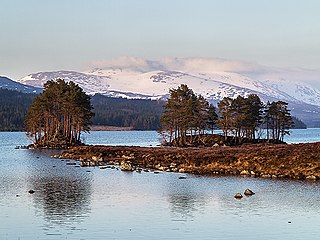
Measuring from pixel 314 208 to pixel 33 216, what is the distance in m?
19.9

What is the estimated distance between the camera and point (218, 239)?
3400cm

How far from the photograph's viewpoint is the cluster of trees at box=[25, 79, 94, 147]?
427 feet

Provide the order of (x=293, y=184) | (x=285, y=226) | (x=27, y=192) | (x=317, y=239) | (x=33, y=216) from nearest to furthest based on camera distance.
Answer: (x=317, y=239) < (x=285, y=226) < (x=33, y=216) < (x=27, y=192) < (x=293, y=184)

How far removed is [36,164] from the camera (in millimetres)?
85875

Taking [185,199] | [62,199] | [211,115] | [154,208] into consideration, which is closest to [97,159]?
[62,199]

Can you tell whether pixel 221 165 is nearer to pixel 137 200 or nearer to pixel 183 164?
pixel 183 164

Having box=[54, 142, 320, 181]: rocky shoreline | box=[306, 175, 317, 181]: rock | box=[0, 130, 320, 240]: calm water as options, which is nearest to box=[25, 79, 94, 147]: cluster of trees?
box=[54, 142, 320, 181]: rocky shoreline

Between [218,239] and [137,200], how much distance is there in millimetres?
15438

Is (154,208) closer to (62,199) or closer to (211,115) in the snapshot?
(62,199)

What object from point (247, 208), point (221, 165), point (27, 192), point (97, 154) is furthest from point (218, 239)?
point (97, 154)

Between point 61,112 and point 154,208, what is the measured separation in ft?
312

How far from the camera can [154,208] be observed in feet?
146

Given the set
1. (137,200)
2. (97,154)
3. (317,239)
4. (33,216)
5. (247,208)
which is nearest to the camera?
(317,239)

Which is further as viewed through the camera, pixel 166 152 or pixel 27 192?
pixel 166 152
